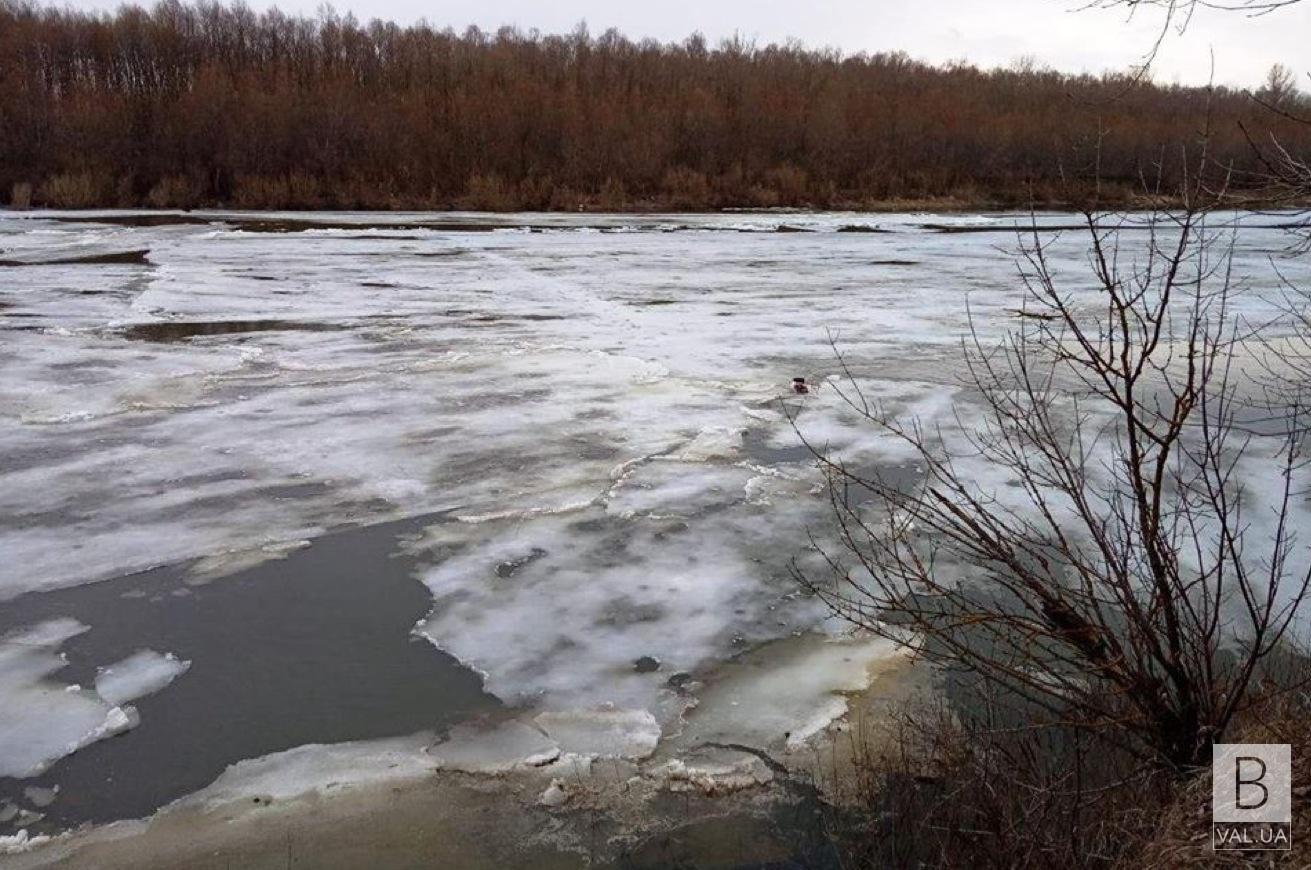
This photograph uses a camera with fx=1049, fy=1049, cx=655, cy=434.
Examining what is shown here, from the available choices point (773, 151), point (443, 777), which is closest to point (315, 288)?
point (443, 777)

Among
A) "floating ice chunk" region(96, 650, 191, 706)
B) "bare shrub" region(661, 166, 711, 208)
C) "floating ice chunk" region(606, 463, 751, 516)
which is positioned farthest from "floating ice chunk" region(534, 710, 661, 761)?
"bare shrub" region(661, 166, 711, 208)

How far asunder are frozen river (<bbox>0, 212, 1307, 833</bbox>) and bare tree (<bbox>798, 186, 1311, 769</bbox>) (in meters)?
0.56

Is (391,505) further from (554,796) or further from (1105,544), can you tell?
(1105,544)

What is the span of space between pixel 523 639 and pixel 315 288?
34.8 ft

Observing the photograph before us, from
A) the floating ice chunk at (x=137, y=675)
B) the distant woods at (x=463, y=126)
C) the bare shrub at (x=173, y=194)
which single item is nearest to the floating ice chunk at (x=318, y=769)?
the floating ice chunk at (x=137, y=675)

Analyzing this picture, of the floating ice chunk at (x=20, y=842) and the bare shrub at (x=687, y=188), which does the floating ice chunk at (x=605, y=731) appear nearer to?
the floating ice chunk at (x=20, y=842)

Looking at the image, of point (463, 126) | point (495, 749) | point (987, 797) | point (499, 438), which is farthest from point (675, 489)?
point (463, 126)

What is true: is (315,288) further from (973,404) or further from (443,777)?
(443,777)

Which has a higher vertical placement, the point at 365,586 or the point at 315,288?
the point at 315,288

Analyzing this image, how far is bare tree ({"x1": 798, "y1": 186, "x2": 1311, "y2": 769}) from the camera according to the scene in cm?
294

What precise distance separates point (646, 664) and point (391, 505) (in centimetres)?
226

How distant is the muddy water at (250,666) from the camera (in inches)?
141

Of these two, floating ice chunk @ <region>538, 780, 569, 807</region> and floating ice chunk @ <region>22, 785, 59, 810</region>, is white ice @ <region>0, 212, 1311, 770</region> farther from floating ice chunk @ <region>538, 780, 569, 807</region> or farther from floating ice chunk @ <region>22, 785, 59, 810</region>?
floating ice chunk @ <region>538, 780, 569, 807</region>

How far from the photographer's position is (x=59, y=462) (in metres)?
6.54
